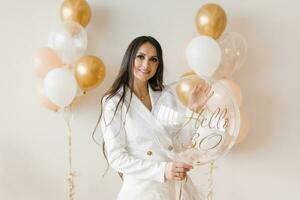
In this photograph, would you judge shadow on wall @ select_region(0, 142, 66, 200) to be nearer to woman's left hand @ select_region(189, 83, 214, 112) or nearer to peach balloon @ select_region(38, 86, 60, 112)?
peach balloon @ select_region(38, 86, 60, 112)

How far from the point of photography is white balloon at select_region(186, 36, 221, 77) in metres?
2.16

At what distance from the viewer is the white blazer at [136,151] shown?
190 cm

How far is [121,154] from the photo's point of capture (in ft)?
6.27

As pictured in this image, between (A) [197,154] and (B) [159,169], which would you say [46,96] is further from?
(A) [197,154]

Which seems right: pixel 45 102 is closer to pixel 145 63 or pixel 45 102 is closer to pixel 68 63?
pixel 68 63

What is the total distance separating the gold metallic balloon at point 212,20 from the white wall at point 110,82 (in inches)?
11.5

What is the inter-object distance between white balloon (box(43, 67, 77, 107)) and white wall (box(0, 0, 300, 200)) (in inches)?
14.4

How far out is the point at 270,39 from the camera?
8.45 ft

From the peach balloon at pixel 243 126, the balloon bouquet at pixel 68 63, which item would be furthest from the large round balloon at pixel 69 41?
the peach balloon at pixel 243 126

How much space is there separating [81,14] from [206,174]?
1173 mm

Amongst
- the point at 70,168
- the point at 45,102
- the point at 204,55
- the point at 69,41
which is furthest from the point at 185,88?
the point at 70,168

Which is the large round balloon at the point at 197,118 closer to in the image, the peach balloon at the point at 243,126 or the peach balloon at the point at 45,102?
the peach balloon at the point at 243,126

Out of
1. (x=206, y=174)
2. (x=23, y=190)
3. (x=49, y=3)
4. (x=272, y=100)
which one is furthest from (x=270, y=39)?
(x=23, y=190)

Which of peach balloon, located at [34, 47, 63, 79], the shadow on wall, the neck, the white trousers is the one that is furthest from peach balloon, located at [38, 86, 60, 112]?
the white trousers
